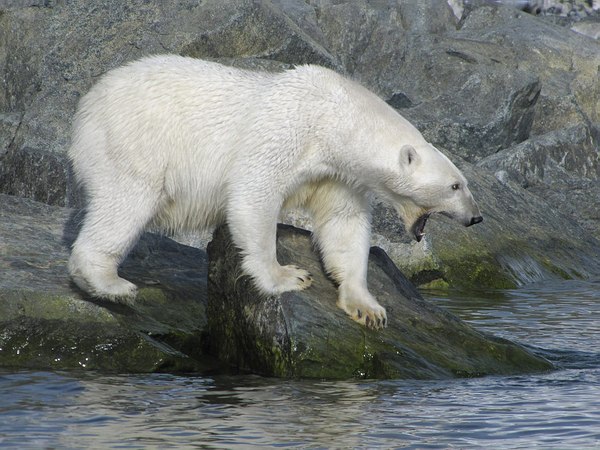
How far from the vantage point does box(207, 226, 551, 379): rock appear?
6.75 meters

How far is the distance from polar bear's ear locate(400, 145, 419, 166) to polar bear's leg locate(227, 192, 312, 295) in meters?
0.80

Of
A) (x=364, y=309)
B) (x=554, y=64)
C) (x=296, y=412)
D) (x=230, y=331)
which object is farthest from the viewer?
(x=554, y=64)

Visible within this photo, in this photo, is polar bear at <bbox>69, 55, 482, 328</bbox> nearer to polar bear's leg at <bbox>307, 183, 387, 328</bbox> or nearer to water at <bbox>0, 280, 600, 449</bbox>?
polar bear's leg at <bbox>307, 183, 387, 328</bbox>

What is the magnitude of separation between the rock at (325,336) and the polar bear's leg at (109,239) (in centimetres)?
54

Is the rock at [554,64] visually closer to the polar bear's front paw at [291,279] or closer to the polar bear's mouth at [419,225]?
the polar bear's mouth at [419,225]

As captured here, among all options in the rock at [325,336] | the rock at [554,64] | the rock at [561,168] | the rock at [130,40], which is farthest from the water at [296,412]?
the rock at [554,64]

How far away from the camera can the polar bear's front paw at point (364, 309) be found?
701cm

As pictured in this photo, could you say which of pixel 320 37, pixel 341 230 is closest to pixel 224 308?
pixel 341 230

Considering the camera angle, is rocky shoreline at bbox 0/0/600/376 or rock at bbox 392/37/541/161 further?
rock at bbox 392/37/541/161

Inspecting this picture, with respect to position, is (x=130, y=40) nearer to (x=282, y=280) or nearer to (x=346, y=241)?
(x=346, y=241)

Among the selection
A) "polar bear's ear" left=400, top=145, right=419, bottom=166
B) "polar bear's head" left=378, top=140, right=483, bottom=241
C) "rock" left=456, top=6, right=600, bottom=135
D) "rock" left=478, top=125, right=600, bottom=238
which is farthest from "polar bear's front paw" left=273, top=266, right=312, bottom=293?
"rock" left=456, top=6, right=600, bottom=135

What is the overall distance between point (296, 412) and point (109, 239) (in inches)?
73.0

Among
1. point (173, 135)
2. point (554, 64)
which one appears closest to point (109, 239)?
point (173, 135)

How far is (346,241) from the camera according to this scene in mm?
7254
